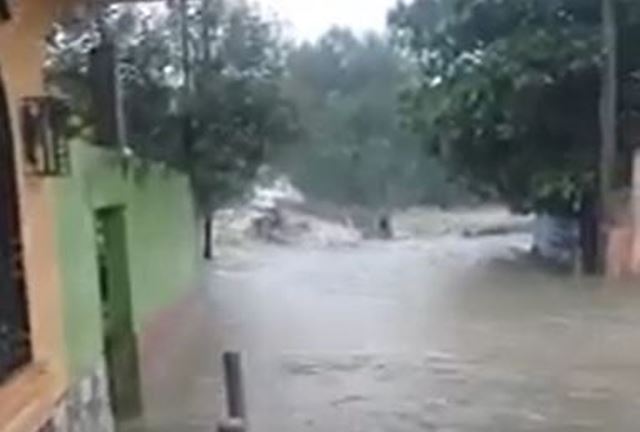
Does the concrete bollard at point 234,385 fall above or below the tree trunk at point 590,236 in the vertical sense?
above

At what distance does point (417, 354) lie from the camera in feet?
49.2

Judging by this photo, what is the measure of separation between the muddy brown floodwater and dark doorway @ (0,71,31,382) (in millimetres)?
4792

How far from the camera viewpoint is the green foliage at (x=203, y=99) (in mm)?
26422

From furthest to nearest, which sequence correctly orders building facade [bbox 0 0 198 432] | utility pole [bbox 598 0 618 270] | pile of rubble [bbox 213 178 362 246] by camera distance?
1. pile of rubble [bbox 213 178 362 246]
2. utility pole [bbox 598 0 618 270]
3. building facade [bbox 0 0 198 432]

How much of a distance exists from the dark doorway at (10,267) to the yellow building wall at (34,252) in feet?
0.22

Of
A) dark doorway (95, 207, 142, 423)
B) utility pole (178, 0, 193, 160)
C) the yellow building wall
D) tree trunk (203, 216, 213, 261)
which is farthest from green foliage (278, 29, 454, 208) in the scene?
the yellow building wall

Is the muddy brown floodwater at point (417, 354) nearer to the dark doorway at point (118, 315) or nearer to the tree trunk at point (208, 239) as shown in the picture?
the dark doorway at point (118, 315)

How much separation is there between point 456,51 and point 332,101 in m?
25.3

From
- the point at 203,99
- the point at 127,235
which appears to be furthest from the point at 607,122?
the point at 127,235

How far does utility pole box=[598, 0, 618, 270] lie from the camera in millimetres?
23672

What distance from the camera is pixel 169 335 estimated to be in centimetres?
1438

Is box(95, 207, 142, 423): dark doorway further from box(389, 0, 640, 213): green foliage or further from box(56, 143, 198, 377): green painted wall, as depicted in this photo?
box(389, 0, 640, 213): green foliage

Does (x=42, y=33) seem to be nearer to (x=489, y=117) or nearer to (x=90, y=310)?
(x=90, y=310)

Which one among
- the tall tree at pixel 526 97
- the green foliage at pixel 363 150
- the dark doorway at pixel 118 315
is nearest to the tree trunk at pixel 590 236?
the tall tree at pixel 526 97
